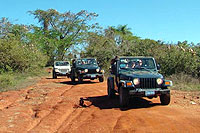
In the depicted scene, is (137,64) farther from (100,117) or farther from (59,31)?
(59,31)

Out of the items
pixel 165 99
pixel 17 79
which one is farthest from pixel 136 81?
pixel 17 79

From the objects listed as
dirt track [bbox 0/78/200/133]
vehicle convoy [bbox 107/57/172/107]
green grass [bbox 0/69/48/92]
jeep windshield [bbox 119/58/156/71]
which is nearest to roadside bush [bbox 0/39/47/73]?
green grass [bbox 0/69/48/92]

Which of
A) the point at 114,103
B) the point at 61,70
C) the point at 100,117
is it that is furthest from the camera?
the point at 61,70

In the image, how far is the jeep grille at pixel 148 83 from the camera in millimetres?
8172

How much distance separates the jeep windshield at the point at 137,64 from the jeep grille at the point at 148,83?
3.94 feet

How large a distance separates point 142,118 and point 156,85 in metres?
1.83

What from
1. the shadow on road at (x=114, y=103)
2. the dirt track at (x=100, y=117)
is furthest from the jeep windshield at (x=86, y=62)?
the dirt track at (x=100, y=117)

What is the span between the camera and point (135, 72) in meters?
8.89

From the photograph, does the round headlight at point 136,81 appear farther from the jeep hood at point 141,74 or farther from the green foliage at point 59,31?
the green foliage at point 59,31

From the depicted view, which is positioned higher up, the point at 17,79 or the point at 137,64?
the point at 137,64

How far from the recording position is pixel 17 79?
21547mm

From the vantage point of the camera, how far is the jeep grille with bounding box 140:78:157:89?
817 centimetres

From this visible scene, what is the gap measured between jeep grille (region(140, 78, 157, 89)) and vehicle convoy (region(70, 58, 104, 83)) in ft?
28.2

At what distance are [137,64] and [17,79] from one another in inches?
574
